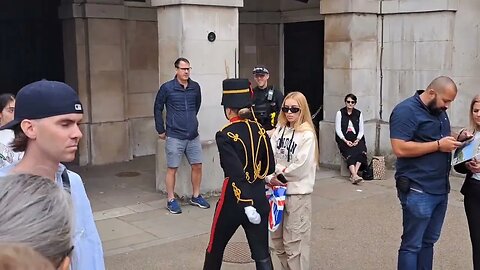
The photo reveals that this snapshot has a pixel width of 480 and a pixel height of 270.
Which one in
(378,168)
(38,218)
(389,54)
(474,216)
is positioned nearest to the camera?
(38,218)

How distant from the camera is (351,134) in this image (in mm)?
9289

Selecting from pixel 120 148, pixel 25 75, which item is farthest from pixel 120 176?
pixel 25 75

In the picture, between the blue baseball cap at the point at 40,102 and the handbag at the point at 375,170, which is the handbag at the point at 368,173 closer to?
the handbag at the point at 375,170

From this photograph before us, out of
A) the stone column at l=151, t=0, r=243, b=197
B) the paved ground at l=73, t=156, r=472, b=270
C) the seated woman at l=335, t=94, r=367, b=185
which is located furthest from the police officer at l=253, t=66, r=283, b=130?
the seated woman at l=335, t=94, r=367, b=185

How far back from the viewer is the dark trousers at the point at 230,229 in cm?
429

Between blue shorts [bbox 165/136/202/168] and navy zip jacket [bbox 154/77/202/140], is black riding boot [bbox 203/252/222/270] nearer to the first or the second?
blue shorts [bbox 165/136/202/168]

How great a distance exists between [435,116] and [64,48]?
7.63m

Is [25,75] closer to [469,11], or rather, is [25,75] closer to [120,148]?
[120,148]

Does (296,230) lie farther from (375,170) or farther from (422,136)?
(375,170)

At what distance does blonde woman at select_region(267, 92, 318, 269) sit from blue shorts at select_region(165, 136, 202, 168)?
2.81 meters

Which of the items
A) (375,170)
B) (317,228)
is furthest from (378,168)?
(317,228)

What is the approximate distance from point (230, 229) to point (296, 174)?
709 mm

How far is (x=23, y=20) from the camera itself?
10.0m

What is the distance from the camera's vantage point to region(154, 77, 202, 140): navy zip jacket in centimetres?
727
